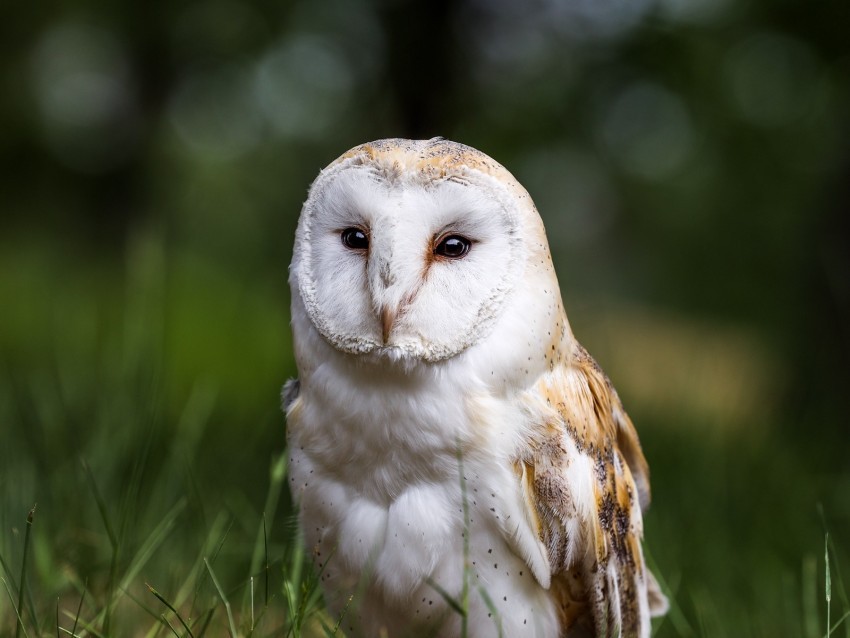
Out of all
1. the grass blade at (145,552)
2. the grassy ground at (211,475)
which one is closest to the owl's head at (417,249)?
the grassy ground at (211,475)

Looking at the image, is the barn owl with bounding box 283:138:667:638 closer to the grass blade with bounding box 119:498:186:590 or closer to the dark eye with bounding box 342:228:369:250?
the dark eye with bounding box 342:228:369:250

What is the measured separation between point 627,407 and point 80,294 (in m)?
2.31

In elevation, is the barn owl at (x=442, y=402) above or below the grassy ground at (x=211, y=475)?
above

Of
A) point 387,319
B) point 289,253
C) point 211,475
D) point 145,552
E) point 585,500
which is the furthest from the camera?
point 289,253

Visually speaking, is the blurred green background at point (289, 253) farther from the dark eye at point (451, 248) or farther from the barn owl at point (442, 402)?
the dark eye at point (451, 248)

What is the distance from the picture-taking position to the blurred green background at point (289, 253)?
1.75 metres

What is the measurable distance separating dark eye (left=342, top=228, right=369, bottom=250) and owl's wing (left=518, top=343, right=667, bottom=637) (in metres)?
0.29

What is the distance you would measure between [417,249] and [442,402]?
20 cm

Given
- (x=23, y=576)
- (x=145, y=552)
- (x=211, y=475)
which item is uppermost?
(x=23, y=576)

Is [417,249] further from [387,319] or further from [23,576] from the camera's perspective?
[23,576]

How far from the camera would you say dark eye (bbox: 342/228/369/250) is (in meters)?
1.10

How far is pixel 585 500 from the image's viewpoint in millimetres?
1168

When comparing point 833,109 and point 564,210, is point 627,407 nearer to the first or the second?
point 833,109

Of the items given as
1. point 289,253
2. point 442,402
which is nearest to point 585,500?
point 442,402
